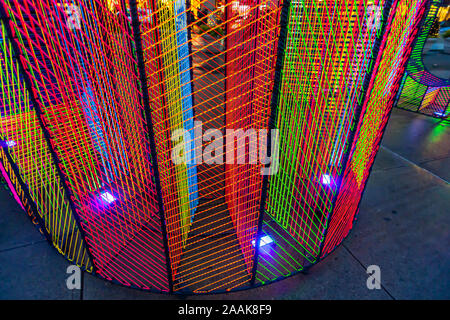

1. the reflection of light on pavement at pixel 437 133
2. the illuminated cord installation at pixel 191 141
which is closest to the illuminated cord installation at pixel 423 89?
the reflection of light on pavement at pixel 437 133

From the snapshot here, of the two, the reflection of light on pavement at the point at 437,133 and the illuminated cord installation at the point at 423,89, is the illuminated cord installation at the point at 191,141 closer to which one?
the reflection of light on pavement at the point at 437,133

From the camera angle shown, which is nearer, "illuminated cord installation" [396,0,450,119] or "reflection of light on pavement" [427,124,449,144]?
"reflection of light on pavement" [427,124,449,144]

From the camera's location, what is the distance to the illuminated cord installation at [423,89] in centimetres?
784

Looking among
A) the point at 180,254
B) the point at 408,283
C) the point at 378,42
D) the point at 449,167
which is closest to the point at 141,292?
the point at 180,254

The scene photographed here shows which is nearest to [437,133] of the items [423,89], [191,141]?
[423,89]

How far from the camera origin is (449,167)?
18.2 feet

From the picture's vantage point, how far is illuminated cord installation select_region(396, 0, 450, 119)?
784 cm

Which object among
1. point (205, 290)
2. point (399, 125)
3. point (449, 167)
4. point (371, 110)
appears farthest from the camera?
point (399, 125)

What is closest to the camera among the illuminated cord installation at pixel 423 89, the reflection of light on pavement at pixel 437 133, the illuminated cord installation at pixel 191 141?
the illuminated cord installation at pixel 191 141

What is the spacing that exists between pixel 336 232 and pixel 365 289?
0.76 meters

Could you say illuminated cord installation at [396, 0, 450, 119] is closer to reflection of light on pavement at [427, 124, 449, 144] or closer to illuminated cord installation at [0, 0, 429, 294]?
reflection of light on pavement at [427, 124, 449, 144]

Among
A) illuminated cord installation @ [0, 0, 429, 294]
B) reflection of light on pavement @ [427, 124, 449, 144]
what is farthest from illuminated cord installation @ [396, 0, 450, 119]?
Answer: illuminated cord installation @ [0, 0, 429, 294]

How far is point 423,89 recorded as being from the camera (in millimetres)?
8133
